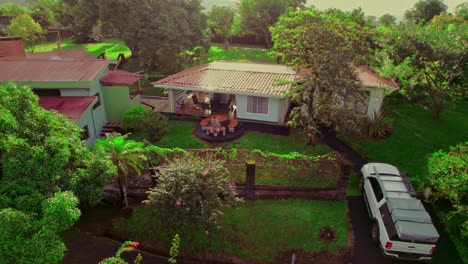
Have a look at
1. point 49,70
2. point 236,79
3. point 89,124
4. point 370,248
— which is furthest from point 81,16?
point 370,248

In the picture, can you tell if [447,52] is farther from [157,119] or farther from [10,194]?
[10,194]

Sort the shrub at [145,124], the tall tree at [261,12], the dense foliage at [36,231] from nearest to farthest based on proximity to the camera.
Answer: the dense foliage at [36,231] < the shrub at [145,124] < the tall tree at [261,12]

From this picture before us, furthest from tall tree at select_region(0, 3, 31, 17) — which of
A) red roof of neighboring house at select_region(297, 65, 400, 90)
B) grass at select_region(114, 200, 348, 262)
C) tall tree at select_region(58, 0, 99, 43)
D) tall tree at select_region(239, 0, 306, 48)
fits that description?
grass at select_region(114, 200, 348, 262)

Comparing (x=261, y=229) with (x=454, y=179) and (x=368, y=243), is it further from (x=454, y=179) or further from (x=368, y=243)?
(x=454, y=179)

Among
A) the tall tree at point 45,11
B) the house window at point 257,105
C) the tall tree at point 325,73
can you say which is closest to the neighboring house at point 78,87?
the house window at point 257,105

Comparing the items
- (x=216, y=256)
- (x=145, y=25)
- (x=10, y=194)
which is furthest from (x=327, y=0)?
(x=10, y=194)

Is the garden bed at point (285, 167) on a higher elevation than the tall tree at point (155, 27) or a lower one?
lower

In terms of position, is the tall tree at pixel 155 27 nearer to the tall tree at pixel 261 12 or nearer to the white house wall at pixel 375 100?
the white house wall at pixel 375 100
